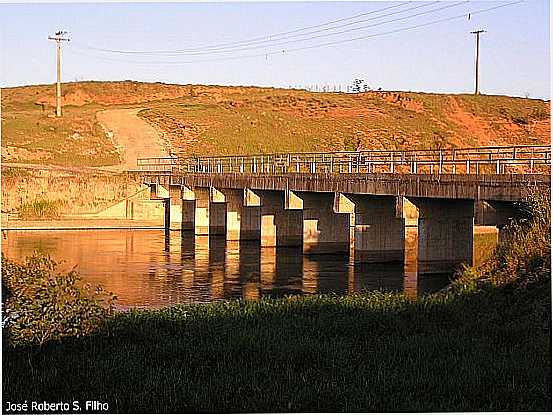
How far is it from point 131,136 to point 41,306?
227 feet

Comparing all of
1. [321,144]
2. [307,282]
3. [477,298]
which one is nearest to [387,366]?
[477,298]

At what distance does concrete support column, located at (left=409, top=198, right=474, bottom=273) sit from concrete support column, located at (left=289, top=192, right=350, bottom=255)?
8790 millimetres

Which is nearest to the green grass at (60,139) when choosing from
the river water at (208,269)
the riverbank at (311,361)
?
the river water at (208,269)

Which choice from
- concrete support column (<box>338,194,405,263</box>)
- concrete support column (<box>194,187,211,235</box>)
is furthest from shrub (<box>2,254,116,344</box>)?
concrete support column (<box>194,187,211,235</box>)

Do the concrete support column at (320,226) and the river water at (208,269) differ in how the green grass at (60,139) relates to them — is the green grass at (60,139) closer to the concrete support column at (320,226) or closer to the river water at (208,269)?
the river water at (208,269)

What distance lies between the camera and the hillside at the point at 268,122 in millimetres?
78188

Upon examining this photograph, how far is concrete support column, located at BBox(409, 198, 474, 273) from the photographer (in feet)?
100

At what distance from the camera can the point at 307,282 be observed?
98.6 feet

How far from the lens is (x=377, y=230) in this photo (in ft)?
116

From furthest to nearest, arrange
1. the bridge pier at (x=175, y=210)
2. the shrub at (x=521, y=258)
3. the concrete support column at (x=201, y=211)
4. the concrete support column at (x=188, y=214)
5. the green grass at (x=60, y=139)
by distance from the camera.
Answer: the green grass at (x=60, y=139), the concrete support column at (x=188, y=214), the bridge pier at (x=175, y=210), the concrete support column at (x=201, y=211), the shrub at (x=521, y=258)

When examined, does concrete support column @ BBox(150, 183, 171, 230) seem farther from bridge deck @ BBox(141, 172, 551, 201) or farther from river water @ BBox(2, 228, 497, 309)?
bridge deck @ BBox(141, 172, 551, 201)

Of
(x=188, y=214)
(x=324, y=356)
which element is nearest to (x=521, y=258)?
(x=324, y=356)

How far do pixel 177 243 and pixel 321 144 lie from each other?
132ft

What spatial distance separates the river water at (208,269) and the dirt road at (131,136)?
26855mm
